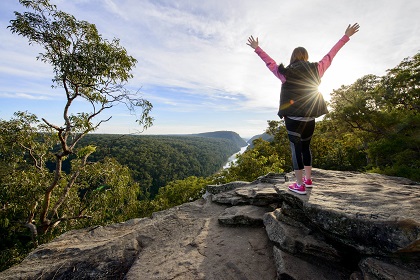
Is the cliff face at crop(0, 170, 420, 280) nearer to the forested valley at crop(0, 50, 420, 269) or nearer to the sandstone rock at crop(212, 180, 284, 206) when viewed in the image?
the sandstone rock at crop(212, 180, 284, 206)

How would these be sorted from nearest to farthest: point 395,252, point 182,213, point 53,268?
point 395,252, point 53,268, point 182,213

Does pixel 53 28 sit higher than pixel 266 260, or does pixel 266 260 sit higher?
pixel 53 28

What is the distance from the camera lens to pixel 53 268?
342cm

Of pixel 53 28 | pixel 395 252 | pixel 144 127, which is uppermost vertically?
pixel 53 28

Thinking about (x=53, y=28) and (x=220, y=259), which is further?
(x=53, y=28)

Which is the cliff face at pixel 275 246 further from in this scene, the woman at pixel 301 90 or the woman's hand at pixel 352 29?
the woman's hand at pixel 352 29

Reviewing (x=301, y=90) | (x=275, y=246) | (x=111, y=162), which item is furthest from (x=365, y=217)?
(x=111, y=162)

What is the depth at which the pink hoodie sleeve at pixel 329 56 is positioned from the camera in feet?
10.6

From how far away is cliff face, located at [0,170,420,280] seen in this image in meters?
2.31

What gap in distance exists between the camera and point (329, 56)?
129 inches

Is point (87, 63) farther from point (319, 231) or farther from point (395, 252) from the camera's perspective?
point (395, 252)

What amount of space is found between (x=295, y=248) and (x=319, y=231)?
0.55 metres

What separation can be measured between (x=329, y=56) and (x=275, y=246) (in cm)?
319

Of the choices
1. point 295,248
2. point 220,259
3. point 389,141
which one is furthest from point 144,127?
point 389,141
